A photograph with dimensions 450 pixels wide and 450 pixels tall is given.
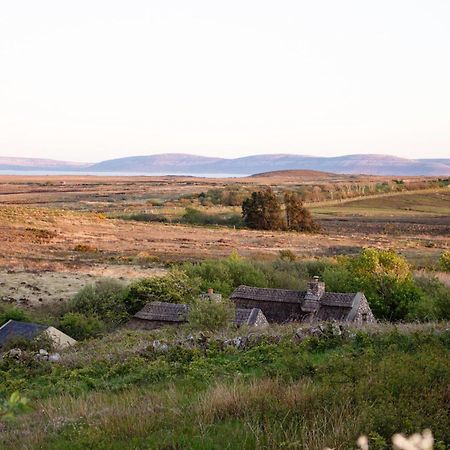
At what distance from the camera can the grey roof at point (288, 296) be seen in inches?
1214

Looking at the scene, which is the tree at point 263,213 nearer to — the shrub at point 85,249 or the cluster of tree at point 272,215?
the cluster of tree at point 272,215

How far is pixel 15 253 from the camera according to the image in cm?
5838

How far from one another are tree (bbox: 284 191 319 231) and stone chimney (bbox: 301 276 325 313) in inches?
2481

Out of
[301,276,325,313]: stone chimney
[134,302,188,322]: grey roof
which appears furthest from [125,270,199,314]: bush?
[301,276,325,313]: stone chimney

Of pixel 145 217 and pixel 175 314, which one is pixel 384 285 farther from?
pixel 145 217

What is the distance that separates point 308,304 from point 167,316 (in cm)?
700

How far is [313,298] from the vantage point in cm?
3105

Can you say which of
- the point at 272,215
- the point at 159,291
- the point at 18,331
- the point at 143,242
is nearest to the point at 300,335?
the point at 18,331

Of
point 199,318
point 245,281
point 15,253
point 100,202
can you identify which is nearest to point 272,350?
point 199,318

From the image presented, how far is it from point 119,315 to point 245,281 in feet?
32.9

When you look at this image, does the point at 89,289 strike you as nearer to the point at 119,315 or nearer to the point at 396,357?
the point at 119,315

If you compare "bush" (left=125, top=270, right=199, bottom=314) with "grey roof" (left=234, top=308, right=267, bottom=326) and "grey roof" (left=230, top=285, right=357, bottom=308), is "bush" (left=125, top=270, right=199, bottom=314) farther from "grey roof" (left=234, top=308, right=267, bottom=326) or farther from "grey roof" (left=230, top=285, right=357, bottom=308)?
"grey roof" (left=234, top=308, right=267, bottom=326)

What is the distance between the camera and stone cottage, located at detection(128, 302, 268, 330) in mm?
28359

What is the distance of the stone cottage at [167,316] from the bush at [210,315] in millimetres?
3316
